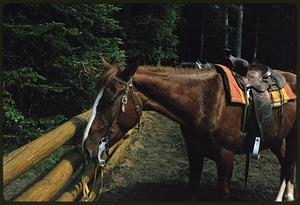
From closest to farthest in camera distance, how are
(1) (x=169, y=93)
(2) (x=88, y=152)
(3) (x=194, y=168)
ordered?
(2) (x=88, y=152)
(1) (x=169, y=93)
(3) (x=194, y=168)

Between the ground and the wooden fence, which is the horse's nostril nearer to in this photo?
the wooden fence

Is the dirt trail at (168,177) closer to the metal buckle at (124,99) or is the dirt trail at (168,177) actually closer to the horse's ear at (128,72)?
the metal buckle at (124,99)

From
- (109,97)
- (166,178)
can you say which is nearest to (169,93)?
(109,97)

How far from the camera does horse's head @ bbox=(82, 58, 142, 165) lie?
3.61 meters

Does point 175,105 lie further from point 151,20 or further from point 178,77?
point 151,20

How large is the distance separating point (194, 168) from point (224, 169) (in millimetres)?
512

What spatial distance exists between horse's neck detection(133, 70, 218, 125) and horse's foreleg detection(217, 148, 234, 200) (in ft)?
1.63

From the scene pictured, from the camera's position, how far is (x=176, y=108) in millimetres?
4000

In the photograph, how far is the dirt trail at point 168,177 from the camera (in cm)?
516

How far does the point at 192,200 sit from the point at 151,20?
332 inches

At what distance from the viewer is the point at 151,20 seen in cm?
1209

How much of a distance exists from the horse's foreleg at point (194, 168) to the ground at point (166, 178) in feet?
1.03

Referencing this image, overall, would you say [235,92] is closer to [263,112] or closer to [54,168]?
[263,112]

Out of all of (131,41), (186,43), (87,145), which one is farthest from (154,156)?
(186,43)
